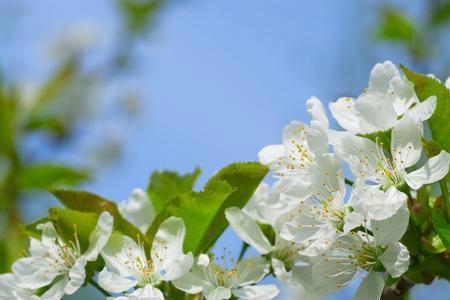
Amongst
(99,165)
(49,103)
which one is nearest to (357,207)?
(49,103)

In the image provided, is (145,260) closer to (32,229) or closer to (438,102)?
(32,229)

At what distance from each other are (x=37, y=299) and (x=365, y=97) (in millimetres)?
738

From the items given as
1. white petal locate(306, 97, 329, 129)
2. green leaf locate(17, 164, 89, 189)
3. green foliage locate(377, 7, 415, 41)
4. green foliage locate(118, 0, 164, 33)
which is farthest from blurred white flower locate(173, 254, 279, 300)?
green foliage locate(118, 0, 164, 33)

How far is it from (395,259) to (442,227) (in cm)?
10

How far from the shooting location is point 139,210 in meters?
1.68

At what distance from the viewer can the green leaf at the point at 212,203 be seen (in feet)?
4.73

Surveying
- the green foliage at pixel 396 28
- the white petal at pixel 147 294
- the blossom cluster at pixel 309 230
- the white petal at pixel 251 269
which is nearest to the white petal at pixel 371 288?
the blossom cluster at pixel 309 230

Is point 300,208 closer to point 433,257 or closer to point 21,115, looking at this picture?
point 433,257

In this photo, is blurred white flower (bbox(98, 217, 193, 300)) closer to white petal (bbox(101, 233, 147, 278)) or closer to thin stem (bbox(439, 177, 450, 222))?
white petal (bbox(101, 233, 147, 278))

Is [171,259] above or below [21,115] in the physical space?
below

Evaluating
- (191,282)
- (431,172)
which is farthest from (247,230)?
(431,172)

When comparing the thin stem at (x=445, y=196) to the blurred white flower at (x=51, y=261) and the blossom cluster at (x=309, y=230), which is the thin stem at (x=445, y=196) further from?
the blurred white flower at (x=51, y=261)

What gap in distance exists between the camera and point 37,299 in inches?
54.1

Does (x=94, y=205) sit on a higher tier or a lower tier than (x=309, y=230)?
higher
